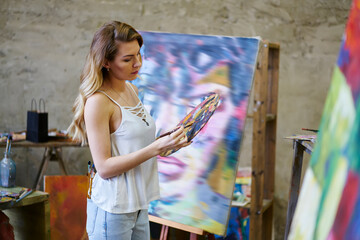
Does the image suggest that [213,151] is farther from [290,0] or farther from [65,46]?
[65,46]

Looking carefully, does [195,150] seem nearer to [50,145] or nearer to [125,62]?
[125,62]

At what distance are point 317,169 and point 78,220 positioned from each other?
247cm

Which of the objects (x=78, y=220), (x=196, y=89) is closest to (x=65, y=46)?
(x=78, y=220)

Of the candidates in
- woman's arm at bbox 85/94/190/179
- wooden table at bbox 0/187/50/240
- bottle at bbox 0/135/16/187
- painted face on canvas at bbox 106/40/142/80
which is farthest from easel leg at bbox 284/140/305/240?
bottle at bbox 0/135/16/187

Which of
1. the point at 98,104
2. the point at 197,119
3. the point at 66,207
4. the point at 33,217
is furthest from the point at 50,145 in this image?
the point at 98,104

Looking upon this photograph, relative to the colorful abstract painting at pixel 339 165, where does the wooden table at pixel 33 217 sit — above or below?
below

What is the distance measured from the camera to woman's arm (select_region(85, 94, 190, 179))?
1627 millimetres

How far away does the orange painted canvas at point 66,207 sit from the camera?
10.2 feet

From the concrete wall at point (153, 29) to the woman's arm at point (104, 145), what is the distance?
2.52m

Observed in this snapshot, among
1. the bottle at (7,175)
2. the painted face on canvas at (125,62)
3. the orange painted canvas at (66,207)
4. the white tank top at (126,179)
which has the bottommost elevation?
the orange painted canvas at (66,207)

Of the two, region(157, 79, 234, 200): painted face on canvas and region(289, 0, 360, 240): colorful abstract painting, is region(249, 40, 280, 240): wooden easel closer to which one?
region(157, 79, 234, 200): painted face on canvas

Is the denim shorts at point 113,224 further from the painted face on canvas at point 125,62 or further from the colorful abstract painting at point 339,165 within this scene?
the colorful abstract painting at point 339,165

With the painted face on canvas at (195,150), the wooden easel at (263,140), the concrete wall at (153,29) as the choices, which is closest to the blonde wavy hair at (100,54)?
the painted face on canvas at (195,150)

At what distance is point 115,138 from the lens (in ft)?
5.56
